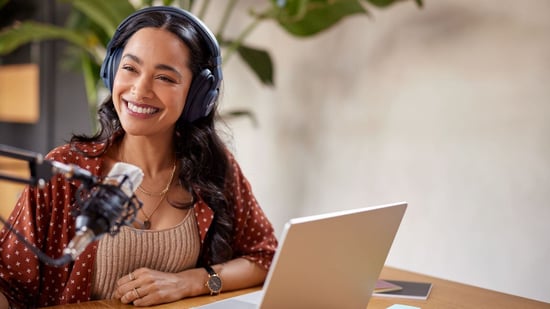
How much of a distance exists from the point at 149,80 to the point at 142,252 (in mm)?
414

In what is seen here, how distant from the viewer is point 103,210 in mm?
959

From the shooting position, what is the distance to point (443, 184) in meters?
2.61

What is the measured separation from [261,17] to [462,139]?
1002mm

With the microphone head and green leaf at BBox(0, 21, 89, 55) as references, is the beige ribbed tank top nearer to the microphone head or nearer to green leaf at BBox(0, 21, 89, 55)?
the microphone head

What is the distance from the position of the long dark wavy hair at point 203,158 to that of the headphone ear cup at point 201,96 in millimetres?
25

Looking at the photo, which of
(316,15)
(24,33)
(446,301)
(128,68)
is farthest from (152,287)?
(24,33)

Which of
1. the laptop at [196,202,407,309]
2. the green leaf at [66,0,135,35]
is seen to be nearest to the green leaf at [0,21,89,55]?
the green leaf at [66,0,135,35]

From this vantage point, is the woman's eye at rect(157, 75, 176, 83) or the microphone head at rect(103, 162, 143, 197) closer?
the microphone head at rect(103, 162, 143, 197)

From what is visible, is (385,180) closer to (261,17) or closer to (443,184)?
(443,184)

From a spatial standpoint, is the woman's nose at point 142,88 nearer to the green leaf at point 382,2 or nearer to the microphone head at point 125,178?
the microphone head at point 125,178

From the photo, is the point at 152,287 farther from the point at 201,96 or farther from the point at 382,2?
the point at 382,2

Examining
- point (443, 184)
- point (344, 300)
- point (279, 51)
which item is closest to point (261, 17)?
point (279, 51)

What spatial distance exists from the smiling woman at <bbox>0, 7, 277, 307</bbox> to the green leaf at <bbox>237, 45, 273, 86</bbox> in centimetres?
119

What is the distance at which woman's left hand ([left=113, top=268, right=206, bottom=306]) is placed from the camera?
1.35 m
